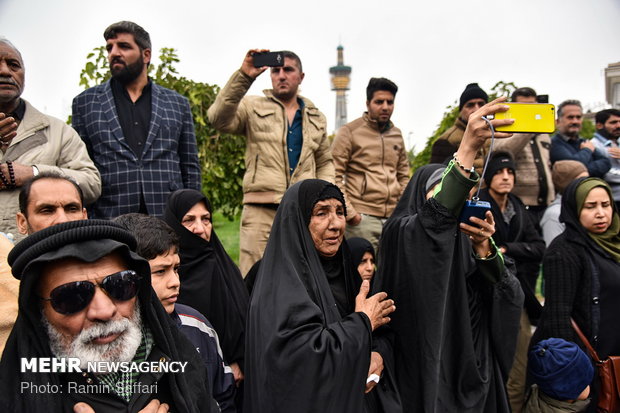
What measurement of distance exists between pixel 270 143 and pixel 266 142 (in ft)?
0.12

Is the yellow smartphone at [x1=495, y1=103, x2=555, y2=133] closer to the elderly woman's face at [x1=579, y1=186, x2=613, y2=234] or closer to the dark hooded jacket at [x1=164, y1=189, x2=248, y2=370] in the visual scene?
the elderly woman's face at [x1=579, y1=186, x2=613, y2=234]

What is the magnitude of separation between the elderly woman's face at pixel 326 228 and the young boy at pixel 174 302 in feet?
2.40

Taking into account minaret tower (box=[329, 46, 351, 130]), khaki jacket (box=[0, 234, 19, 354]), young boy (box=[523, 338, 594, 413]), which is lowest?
young boy (box=[523, 338, 594, 413])

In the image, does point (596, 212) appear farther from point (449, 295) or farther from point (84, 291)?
point (84, 291)

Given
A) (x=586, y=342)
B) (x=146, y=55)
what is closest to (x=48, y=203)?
(x=146, y=55)

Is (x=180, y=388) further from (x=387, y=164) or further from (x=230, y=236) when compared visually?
(x=230, y=236)

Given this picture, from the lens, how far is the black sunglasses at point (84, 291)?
1.71 meters

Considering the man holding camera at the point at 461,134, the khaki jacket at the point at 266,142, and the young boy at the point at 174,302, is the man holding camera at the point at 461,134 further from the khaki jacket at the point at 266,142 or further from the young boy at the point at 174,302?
→ the young boy at the point at 174,302

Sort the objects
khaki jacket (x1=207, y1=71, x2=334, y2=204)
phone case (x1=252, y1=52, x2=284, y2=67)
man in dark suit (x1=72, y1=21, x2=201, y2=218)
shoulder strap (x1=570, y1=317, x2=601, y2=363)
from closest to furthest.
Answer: shoulder strap (x1=570, y1=317, x2=601, y2=363)
man in dark suit (x1=72, y1=21, x2=201, y2=218)
phone case (x1=252, y1=52, x2=284, y2=67)
khaki jacket (x1=207, y1=71, x2=334, y2=204)

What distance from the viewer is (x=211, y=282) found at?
338 centimetres

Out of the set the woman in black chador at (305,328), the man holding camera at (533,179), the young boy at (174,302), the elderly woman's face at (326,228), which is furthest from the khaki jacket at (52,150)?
the man holding camera at (533,179)

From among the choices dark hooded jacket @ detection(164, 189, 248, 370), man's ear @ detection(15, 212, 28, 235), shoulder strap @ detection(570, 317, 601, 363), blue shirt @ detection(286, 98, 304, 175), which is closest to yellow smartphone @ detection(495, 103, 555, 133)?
shoulder strap @ detection(570, 317, 601, 363)

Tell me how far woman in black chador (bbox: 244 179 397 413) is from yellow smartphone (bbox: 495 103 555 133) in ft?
3.33

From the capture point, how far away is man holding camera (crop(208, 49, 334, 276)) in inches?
180
